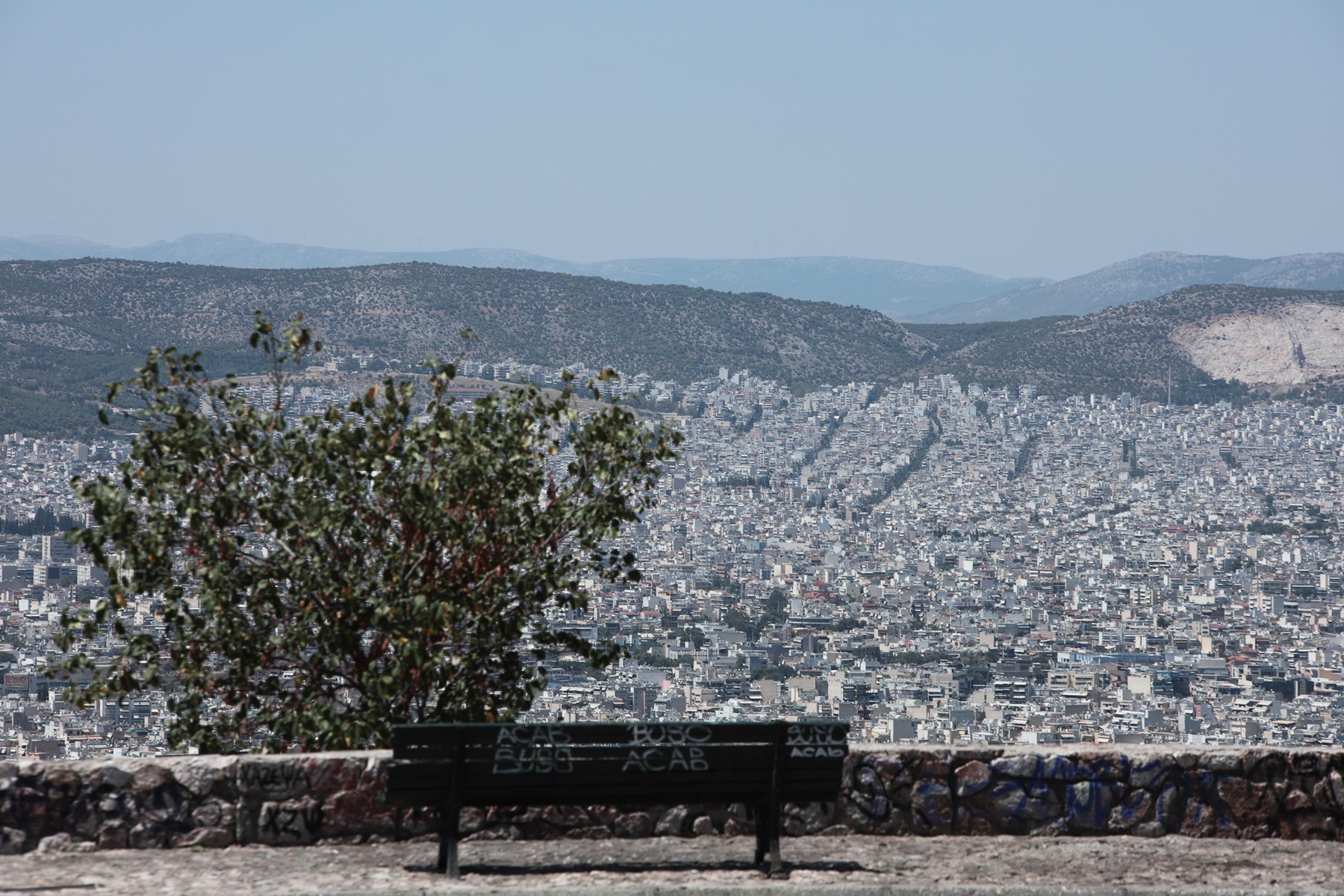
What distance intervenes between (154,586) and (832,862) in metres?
3.89

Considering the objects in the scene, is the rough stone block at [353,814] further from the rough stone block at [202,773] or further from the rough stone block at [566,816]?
the rough stone block at [566,816]

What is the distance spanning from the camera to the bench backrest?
5.10 meters

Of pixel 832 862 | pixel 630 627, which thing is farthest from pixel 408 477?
pixel 630 627

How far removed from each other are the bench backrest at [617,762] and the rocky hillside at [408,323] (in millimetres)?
68478

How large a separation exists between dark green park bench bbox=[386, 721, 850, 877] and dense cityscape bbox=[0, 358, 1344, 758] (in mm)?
1151

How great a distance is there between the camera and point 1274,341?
121m

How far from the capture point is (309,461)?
7.35 meters

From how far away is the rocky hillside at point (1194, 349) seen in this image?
392 ft

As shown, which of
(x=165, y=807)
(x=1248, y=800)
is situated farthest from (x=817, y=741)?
(x=165, y=807)

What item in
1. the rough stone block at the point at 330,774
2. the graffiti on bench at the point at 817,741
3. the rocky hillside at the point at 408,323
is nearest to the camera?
the graffiti on bench at the point at 817,741

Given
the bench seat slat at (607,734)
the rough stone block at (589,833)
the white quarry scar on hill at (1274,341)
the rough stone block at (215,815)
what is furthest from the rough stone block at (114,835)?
the white quarry scar on hill at (1274,341)

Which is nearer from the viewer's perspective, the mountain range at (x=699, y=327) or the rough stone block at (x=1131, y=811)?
the rough stone block at (x=1131, y=811)

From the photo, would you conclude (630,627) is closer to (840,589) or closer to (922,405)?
(840,589)

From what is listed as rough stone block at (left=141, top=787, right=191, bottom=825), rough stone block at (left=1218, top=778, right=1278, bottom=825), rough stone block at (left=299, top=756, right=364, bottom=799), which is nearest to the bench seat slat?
rough stone block at (left=299, top=756, right=364, bottom=799)
